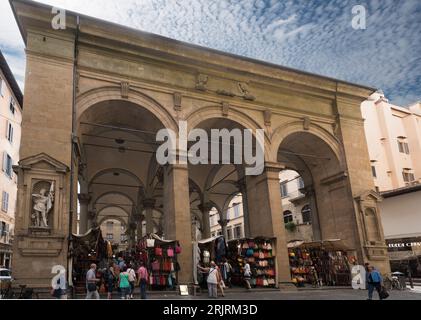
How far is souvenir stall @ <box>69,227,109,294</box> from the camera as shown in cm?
1310

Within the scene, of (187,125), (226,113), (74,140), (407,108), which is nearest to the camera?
(74,140)

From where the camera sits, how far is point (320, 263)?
18.4 metres

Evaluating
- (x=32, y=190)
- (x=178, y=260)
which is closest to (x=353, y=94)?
(x=178, y=260)

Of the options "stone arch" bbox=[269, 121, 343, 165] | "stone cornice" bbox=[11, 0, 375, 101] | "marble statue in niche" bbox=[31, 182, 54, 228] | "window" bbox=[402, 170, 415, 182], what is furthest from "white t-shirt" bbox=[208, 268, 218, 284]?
"window" bbox=[402, 170, 415, 182]

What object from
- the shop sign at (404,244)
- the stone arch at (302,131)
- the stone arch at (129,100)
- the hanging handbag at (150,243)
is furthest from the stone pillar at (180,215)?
the shop sign at (404,244)

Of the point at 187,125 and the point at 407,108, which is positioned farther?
the point at 407,108

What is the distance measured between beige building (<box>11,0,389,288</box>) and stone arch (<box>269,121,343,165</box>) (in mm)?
54

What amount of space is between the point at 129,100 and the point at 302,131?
340 inches

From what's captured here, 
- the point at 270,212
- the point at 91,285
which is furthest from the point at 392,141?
the point at 91,285

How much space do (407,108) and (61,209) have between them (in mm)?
29710

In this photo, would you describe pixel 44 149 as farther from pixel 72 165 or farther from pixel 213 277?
pixel 213 277

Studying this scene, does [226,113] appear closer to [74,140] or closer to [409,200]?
[74,140]

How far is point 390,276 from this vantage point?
1795cm

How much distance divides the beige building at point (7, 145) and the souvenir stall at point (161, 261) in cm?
1515
